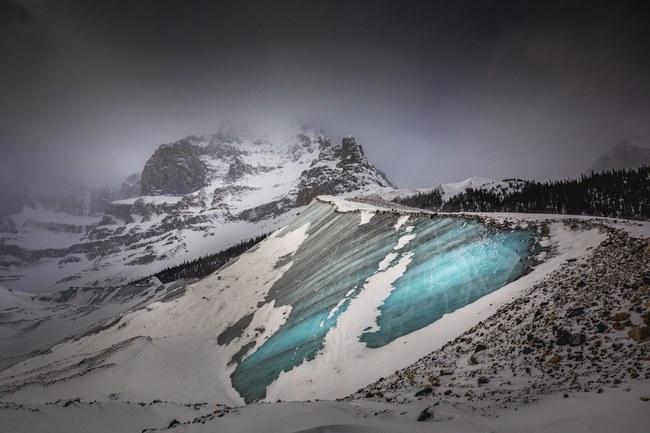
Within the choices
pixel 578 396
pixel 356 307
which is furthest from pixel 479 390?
pixel 356 307

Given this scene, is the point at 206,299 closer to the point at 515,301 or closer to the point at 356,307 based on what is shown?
the point at 356,307

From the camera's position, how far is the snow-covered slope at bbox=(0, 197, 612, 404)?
20281mm

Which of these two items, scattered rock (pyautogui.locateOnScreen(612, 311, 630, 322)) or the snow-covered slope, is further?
the snow-covered slope

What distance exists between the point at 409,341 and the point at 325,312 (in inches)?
446

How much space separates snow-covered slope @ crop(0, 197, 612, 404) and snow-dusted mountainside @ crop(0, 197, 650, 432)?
0.53 feet

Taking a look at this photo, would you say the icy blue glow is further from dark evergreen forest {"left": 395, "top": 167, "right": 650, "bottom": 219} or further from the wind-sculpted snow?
dark evergreen forest {"left": 395, "top": 167, "right": 650, "bottom": 219}

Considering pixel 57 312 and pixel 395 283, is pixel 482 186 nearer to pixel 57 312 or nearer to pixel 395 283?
pixel 395 283

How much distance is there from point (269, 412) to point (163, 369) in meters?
33.8

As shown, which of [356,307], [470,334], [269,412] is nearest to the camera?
[269,412]

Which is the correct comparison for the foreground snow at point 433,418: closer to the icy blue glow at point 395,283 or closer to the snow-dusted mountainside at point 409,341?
the snow-dusted mountainside at point 409,341

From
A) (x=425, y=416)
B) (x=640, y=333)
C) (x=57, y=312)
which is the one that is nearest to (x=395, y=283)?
(x=640, y=333)

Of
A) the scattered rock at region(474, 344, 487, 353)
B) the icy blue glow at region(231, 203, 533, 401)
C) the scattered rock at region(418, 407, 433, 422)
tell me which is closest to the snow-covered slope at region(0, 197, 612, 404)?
the icy blue glow at region(231, 203, 533, 401)

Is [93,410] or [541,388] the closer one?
[541,388]

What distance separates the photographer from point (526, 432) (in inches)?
271
